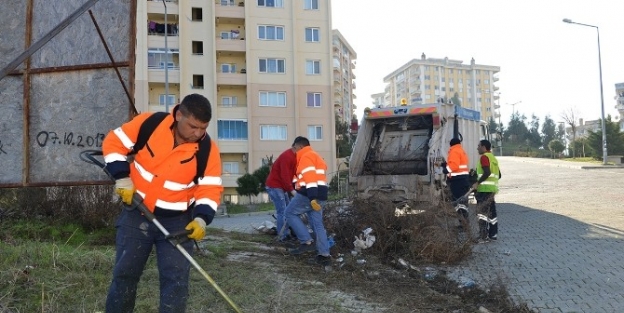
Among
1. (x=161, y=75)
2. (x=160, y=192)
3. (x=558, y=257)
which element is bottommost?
(x=558, y=257)

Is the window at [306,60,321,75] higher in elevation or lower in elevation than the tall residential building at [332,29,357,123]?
lower

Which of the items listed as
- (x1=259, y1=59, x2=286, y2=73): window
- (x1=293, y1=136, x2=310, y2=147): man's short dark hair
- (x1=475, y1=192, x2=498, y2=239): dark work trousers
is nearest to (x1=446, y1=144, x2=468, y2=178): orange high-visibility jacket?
(x1=475, y1=192, x2=498, y2=239): dark work trousers

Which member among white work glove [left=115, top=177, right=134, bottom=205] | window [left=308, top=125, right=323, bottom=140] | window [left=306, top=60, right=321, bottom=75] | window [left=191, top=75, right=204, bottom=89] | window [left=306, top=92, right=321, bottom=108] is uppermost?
window [left=306, top=60, right=321, bottom=75]

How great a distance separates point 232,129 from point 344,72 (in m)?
36.8

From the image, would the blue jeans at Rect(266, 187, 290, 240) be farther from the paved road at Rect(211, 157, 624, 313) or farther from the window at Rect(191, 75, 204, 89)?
the window at Rect(191, 75, 204, 89)

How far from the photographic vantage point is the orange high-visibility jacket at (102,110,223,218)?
3.67 m

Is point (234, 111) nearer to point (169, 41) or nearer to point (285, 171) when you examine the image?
point (169, 41)

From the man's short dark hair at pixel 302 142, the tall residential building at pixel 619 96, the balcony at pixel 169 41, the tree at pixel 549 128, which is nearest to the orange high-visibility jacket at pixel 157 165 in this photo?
the man's short dark hair at pixel 302 142

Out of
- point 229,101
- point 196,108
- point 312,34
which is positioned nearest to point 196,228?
point 196,108

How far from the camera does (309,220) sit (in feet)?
24.9

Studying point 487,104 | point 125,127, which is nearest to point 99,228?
point 125,127

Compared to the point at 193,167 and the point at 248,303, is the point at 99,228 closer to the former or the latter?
the point at 248,303

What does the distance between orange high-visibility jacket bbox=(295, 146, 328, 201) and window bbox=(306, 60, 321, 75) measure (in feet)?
99.8

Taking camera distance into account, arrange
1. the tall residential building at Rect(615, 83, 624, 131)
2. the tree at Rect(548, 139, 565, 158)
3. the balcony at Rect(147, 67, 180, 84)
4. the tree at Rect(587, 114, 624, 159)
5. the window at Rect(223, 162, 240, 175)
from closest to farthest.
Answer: the balcony at Rect(147, 67, 180, 84)
the window at Rect(223, 162, 240, 175)
the tree at Rect(587, 114, 624, 159)
the tree at Rect(548, 139, 565, 158)
the tall residential building at Rect(615, 83, 624, 131)
